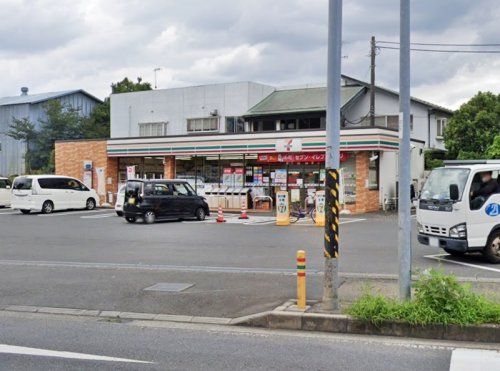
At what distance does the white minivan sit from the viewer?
2897 cm

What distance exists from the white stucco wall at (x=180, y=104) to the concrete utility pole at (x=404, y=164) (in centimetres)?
2885

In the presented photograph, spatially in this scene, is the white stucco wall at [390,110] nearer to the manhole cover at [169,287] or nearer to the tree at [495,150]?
the tree at [495,150]

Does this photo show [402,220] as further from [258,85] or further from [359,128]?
[258,85]

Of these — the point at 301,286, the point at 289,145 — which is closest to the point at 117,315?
the point at 301,286

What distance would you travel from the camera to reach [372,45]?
3055 centimetres

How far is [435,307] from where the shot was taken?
6969mm

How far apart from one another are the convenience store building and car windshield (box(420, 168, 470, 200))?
47.0 ft

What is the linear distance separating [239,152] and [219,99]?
7005mm

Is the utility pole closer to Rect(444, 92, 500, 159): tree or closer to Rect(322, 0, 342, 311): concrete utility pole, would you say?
Rect(444, 92, 500, 159): tree

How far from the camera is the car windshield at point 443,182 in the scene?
12469 millimetres

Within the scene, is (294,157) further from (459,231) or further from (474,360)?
(474,360)

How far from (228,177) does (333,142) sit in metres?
24.6

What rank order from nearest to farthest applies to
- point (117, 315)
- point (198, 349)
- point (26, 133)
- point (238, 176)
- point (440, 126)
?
point (198, 349) → point (117, 315) → point (238, 176) → point (440, 126) → point (26, 133)

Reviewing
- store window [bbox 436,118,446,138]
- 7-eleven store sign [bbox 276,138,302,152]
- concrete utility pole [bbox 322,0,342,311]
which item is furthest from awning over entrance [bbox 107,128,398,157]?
concrete utility pole [bbox 322,0,342,311]
